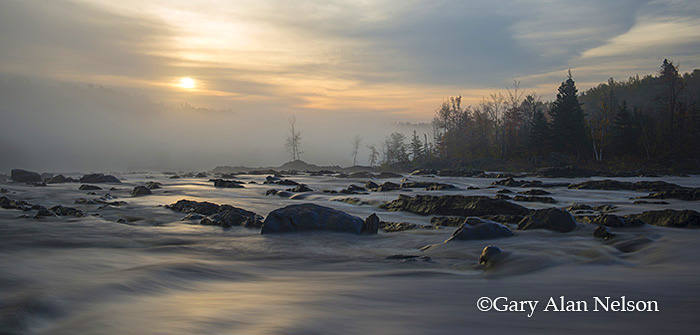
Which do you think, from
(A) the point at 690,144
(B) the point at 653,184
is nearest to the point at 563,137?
(A) the point at 690,144

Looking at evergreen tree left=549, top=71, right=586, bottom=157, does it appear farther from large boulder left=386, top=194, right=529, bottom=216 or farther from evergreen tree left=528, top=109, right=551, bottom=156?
large boulder left=386, top=194, right=529, bottom=216

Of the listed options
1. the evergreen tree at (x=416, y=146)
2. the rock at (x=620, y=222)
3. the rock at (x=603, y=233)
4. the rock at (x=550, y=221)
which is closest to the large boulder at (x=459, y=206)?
the rock at (x=550, y=221)

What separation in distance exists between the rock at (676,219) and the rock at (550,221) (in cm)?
180

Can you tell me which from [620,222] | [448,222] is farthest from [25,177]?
[620,222]

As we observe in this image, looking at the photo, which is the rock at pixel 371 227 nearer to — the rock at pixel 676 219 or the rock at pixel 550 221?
the rock at pixel 550 221

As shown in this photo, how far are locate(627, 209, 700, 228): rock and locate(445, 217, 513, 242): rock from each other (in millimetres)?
3352

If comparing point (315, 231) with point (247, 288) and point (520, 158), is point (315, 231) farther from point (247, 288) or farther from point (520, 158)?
point (520, 158)

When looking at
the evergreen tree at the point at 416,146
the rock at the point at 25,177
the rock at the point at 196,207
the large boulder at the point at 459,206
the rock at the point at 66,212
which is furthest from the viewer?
the evergreen tree at the point at 416,146

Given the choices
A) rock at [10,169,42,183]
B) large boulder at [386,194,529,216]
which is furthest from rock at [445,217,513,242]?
rock at [10,169,42,183]

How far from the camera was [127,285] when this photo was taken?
4902 mm

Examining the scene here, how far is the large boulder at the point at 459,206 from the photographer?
11305 millimetres

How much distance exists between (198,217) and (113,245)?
3.49 m

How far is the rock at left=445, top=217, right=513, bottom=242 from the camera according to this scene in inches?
298

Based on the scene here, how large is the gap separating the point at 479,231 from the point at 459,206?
4.32 meters
